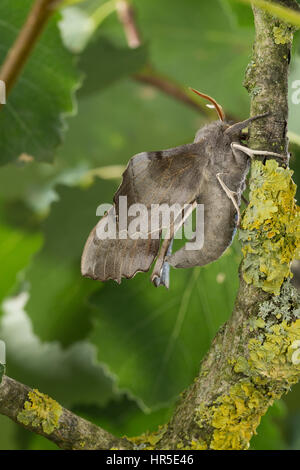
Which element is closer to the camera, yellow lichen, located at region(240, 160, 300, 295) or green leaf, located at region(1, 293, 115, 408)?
yellow lichen, located at region(240, 160, 300, 295)

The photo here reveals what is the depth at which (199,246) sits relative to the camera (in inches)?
24.1

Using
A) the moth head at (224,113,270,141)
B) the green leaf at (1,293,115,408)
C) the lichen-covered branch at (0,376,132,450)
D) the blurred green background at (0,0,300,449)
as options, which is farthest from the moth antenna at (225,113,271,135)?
the green leaf at (1,293,115,408)

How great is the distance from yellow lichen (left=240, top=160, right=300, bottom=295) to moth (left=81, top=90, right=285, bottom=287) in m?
0.03

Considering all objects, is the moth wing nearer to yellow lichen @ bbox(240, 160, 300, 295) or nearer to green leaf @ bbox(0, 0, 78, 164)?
yellow lichen @ bbox(240, 160, 300, 295)

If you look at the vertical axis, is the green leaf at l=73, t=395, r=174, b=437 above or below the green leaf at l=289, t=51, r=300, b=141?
below

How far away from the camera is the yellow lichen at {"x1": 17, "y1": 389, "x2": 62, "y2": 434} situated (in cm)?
56

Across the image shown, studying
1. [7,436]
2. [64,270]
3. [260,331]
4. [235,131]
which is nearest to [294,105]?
[235,131]

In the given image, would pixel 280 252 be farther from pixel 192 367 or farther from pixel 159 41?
pixel 159 41

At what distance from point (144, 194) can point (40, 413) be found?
0.23 m

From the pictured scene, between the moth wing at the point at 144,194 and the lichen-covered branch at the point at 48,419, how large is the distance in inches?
5.0

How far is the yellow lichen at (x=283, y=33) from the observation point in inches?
21.1

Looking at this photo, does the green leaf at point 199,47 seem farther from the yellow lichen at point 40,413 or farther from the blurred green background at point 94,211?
the yellow lichen at point 40,413

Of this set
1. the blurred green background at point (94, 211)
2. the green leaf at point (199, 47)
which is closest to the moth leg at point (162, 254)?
the blurred green background at point (94, 211)
